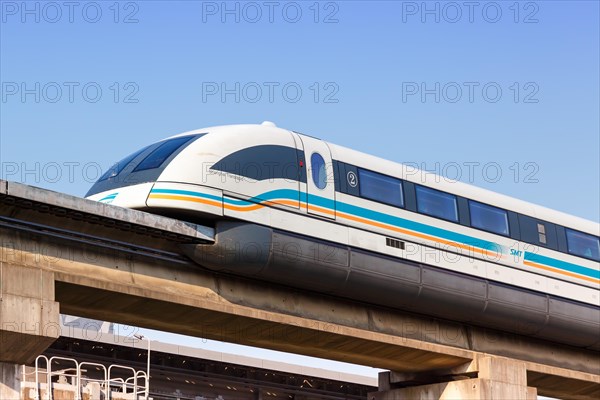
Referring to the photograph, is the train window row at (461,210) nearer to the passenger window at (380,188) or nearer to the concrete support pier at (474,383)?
the passenger window at (380,188)

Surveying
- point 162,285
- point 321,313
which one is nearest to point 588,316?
point 321,313

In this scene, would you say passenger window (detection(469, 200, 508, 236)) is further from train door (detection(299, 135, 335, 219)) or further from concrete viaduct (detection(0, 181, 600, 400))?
train door (detection(299, 135, 335, 219))

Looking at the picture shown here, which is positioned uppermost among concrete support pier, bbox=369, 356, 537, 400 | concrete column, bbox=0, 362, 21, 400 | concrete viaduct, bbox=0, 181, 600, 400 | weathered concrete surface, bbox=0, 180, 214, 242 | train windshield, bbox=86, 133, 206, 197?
train windshield, bbox=86, 133, 206, 197

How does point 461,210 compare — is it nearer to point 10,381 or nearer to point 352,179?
point 352,179

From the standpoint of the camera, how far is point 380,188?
913 inches

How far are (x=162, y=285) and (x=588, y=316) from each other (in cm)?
1222

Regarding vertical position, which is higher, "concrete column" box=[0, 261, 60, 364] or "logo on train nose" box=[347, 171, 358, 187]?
"logo on train nose" box=[347, 171, 358, 187]

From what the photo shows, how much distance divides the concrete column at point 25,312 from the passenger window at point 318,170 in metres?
6.08

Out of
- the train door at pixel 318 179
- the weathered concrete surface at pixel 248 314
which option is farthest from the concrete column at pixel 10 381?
the train door at pixel 318 179

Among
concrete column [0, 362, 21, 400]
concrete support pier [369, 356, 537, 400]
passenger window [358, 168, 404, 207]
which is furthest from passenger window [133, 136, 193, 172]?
concrete support pier [369, 356, 537, 400]

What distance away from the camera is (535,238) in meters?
26.8

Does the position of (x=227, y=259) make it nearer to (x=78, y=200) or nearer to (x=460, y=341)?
(x=78, y=200)

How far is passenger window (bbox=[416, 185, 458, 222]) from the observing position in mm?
24047

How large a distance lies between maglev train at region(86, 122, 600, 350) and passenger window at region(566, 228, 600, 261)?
4 centimetres
